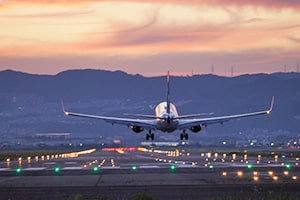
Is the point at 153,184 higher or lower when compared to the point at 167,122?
lower

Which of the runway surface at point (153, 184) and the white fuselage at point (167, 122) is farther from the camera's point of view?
the white fuselage at point (167, 122)

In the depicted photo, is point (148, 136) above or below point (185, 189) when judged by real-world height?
above

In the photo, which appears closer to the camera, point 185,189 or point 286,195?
point 286,195

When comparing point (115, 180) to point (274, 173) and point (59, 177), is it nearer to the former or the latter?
point (59, 177)

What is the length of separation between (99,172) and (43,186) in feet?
47.5

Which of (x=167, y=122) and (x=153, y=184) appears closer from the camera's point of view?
(x=153, y=184)

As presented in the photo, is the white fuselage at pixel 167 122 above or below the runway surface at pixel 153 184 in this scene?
above

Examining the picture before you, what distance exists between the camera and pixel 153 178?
56.2 metres

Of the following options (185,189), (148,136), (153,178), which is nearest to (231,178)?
(153,178)

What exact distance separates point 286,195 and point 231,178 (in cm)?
1350

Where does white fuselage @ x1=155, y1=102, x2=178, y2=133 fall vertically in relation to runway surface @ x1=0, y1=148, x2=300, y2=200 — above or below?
above

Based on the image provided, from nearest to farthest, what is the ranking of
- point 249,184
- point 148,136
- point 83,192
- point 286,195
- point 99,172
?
point 286,195 → point 83,192 → point 249,184 → point 99,172 → point 148,136

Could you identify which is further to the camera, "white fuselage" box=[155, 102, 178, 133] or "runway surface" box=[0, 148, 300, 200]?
"white fuselage" box=[155, 102, 178, 133]

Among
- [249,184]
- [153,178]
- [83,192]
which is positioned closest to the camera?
[83,192]
